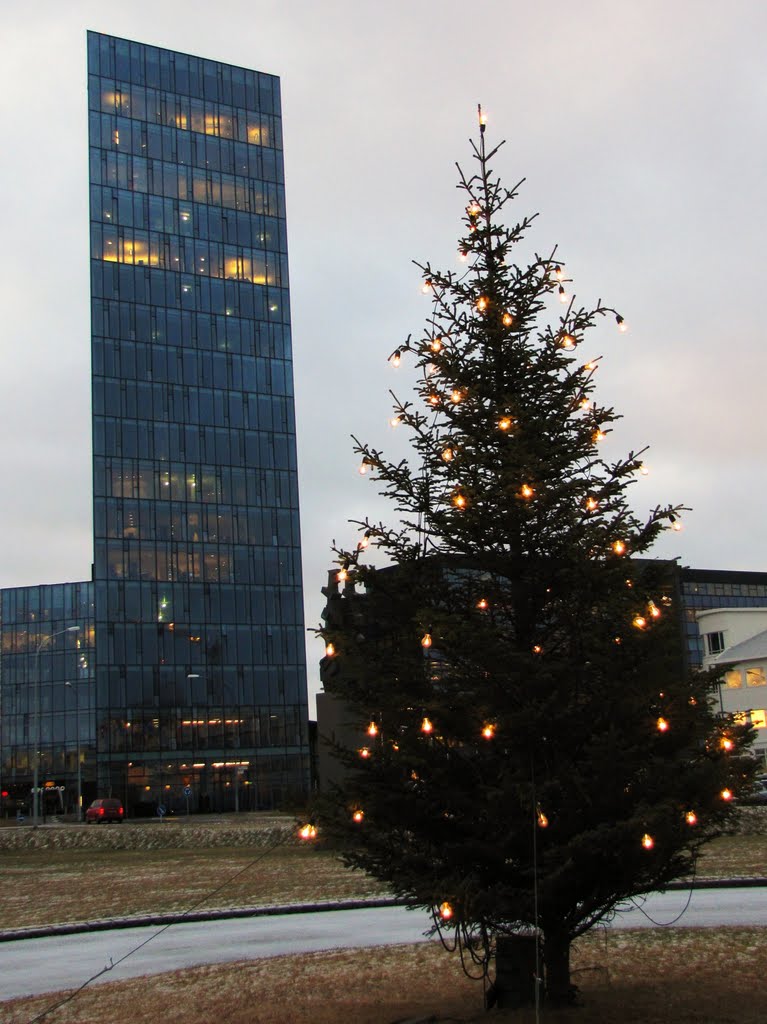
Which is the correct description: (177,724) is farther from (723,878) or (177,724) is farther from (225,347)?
(723,878)

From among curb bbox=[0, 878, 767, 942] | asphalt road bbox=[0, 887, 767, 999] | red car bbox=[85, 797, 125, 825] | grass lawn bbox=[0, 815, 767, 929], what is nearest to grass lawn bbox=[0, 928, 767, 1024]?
asphalt road bbox=[0, 887, 767, 999]

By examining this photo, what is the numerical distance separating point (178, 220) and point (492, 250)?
8516 cm

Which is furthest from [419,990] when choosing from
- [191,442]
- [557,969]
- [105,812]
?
[191,442]

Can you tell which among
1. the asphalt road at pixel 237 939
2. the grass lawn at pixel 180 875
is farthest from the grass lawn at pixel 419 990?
the grass lawn at pixel 180 875

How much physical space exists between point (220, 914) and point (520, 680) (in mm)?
→ 12299

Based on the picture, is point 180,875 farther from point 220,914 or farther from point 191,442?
point 191,442

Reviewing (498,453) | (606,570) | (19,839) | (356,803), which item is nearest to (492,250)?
(498,453)

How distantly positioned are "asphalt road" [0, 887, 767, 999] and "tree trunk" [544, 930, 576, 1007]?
574cm

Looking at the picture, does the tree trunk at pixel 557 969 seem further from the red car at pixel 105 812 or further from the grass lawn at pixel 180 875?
the red car at pixel 105 812

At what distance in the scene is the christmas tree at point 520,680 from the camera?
1056 centimetres

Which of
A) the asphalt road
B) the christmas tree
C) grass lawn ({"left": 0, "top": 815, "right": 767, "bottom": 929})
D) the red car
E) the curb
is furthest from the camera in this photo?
the red car

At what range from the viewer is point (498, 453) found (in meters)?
11.8

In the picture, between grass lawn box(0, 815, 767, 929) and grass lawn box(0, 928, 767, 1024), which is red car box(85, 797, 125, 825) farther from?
grass lawn box(0, 928, 767, 1024)

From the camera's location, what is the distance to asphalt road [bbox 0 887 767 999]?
15.3 meters
